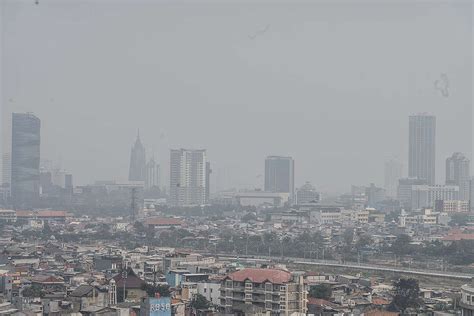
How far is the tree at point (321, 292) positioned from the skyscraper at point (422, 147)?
47173mm

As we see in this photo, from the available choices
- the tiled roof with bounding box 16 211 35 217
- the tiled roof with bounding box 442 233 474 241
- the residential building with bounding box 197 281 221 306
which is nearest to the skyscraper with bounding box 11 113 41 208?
the tiled roof with bounding box 16 211 35 217

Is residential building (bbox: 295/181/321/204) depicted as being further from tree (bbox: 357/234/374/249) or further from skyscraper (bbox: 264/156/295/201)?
tree (bbox: 357/234/374/249)

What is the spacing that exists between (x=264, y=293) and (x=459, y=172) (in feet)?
151

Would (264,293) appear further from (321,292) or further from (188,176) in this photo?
(188,176)

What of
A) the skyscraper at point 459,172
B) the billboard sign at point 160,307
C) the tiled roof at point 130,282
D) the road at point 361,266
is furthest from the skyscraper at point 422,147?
the billboard sign at point 160,307

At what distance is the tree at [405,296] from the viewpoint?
561 inches

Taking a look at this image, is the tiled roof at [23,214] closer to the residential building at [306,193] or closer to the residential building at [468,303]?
the residential building at [306,193]

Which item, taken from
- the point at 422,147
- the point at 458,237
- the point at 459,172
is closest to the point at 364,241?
the point at 458,237

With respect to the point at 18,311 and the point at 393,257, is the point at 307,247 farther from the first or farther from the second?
the point at 18,311

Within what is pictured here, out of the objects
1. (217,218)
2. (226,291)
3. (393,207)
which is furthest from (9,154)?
(226,291)

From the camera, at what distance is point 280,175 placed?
64000 millimetres

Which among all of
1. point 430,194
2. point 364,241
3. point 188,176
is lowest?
point 364,241

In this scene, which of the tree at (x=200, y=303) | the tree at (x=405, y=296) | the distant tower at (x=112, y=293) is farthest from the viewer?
the tree at (x=405, y=296)

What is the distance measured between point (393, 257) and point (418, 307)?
12111mm
